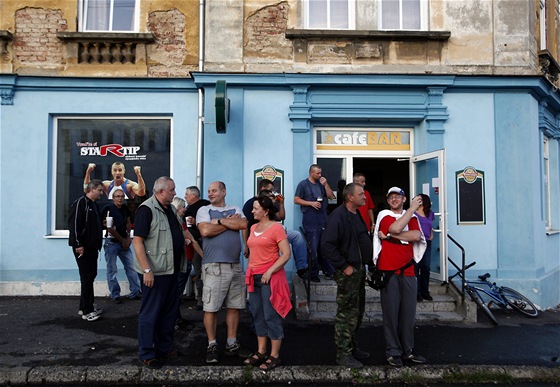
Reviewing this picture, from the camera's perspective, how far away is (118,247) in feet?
24.6

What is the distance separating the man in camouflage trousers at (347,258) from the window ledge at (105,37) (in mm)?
5378

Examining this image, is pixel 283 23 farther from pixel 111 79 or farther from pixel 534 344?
pixel 534 344

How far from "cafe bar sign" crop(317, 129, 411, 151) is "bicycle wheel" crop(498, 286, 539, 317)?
10.7ft

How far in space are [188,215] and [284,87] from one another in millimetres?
3346

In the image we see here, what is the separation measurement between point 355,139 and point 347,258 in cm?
429

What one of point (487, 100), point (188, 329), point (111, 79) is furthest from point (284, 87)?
point (188, 329)

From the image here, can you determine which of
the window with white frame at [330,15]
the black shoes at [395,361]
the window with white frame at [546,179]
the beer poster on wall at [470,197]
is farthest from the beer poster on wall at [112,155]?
the window with white frame at [546,179]

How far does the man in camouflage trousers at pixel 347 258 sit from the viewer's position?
15.5 feet

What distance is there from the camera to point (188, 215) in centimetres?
604

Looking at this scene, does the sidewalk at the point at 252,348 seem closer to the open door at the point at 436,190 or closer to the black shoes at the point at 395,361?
the black shoes at the point at 395,361

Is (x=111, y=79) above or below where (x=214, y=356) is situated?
above

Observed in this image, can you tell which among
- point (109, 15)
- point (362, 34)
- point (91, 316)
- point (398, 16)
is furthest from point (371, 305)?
point (109, 15)

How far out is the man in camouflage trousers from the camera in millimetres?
4719

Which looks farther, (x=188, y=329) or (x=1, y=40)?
(x=1, y=40)
